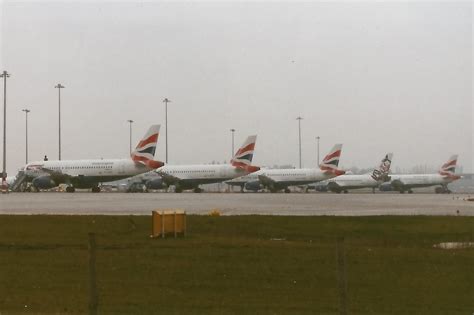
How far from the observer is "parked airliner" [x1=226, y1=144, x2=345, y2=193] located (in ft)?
335

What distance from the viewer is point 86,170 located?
8388cm

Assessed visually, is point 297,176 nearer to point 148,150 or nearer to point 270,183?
point 270,183

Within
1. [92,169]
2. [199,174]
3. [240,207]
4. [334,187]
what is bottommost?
[334,187]

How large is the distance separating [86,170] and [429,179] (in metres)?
55.0

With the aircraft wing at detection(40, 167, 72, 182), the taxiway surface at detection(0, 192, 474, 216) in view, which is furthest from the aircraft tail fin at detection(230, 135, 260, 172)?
the taxiway surface at detection(0, 192, 474, 216)

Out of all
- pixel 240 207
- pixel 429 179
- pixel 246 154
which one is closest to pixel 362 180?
pixel 429 179
